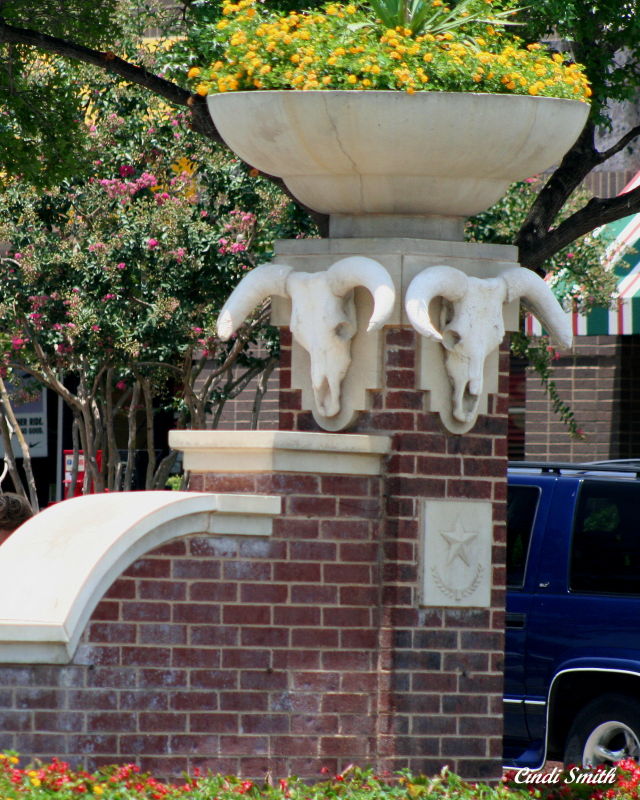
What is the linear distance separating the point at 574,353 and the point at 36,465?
7.89 meters

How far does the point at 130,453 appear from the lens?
15719 mm

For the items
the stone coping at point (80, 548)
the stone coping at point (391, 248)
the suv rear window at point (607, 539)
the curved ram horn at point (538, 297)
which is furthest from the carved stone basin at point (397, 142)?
the suv rear window at point (607, 539)

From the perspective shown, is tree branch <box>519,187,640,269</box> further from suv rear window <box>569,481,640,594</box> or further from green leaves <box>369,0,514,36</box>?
green leaves <box>369,0,514,36</box>

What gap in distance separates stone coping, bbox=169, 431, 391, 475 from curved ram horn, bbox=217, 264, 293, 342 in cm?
57

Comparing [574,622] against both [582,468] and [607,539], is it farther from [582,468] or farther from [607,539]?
[582,468]

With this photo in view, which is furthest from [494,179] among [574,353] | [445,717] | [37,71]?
[574,353]

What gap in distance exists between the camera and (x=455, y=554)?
23.1 feet

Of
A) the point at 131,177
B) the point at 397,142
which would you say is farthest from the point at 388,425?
the point at 131,177

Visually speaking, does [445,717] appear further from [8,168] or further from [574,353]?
[574,353]

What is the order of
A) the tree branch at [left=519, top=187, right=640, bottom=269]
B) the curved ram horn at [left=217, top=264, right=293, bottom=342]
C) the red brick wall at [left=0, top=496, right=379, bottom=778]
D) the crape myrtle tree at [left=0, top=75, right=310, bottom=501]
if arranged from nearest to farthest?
the red brick wall at [left=0, top=496, right=379, bottom=778]
the curved ram horn at [left=217, top=264, right=293, bottom=342]
the tree branch at [left=519, top=187, right=640, bottom=269]
the crape myrtle tree at [left=0, top=75, right=310, bottom=501]

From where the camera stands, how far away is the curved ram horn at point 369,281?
6.74 meters

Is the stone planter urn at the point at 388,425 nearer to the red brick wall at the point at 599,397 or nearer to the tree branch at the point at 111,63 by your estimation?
the tree branch at the point at 111,63

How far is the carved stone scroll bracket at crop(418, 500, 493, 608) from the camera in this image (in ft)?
22.9

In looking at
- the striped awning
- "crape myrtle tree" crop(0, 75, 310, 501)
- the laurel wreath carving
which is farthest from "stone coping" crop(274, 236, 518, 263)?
the striped awning
